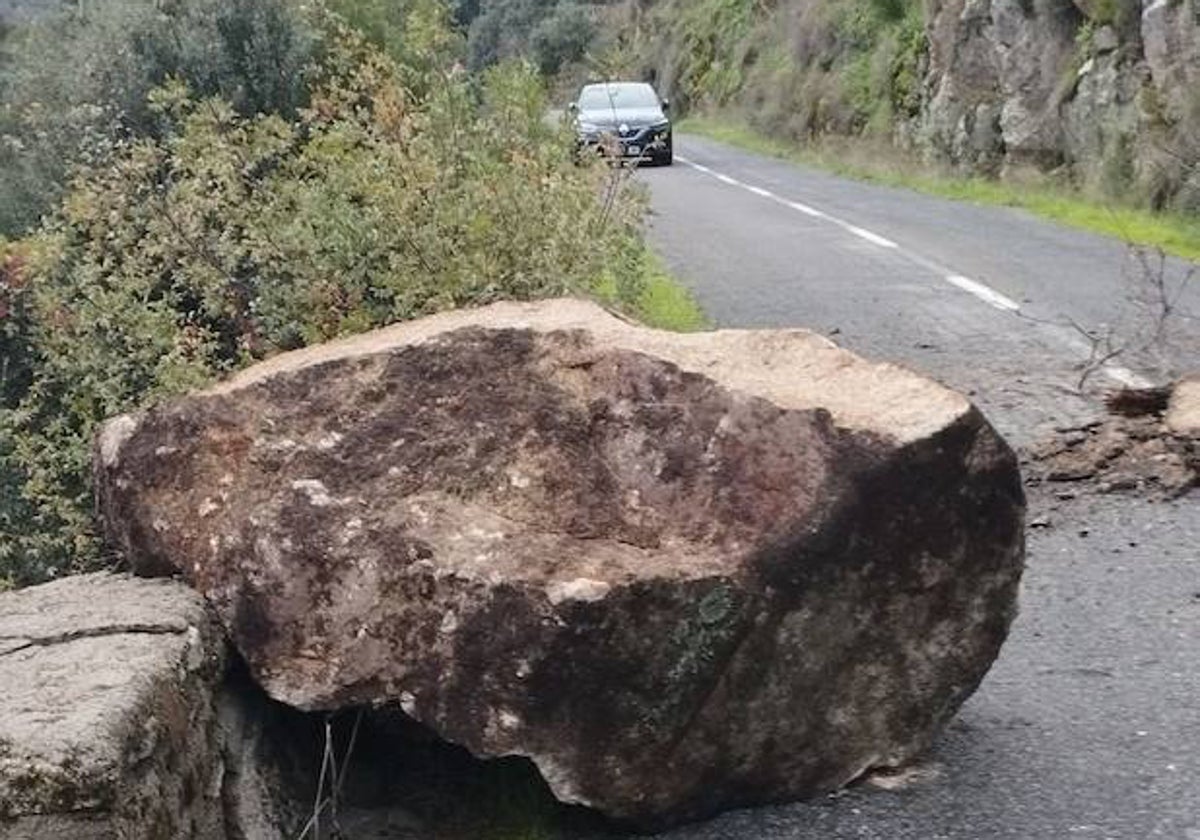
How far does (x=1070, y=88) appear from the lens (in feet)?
63.8

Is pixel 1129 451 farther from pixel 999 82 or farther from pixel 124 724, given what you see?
pixel 999 82

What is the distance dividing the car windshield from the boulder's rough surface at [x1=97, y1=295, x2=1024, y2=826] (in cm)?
1877

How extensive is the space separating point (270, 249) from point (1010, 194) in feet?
43.5

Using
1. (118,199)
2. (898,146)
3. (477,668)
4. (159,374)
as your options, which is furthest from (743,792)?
(898,146)

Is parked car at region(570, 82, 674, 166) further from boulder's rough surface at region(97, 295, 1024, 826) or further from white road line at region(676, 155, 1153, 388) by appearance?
boulder's rough surface at region(97, 295, 1024, 826)

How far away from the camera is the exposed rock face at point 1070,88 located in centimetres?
1620

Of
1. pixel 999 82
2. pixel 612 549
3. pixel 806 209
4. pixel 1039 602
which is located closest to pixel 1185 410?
pixel 1039 602

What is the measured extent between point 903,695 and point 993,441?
70 cm

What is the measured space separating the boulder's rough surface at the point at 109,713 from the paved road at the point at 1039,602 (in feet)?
4.07

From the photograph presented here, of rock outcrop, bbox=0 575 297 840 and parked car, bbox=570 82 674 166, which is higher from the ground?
rock outcrop, bbox=0 575 297 840

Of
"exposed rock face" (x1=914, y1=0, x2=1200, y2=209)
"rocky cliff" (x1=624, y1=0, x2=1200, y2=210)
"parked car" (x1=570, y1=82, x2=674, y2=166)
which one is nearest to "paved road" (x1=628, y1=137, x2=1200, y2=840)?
"exposed rock face" (x1=914, y1=0, x2=1200, y2=209)

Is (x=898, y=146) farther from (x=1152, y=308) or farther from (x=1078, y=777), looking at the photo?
(x=1078, y=777)

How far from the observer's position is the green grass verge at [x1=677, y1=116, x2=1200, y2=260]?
14.0m

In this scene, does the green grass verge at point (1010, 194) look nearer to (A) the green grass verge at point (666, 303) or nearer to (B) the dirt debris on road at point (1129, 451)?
(A) the green grass verge at point (666, 303)
